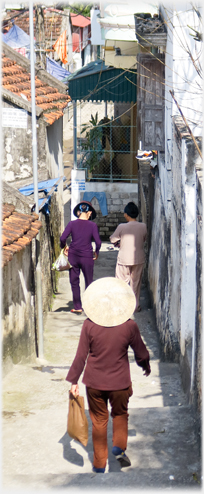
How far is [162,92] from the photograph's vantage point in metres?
9.64

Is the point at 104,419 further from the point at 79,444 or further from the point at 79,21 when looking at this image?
the point at 79,21

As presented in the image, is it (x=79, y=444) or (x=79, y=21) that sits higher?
(x=79, y=21)

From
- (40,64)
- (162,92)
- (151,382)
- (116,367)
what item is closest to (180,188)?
(151,382)

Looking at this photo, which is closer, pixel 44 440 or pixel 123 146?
pixel 44 440

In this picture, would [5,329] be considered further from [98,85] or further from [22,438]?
[98,85]

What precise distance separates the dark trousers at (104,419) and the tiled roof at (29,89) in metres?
6.87

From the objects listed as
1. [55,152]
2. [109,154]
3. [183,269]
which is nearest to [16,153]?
[55,152]

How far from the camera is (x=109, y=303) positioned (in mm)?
4309

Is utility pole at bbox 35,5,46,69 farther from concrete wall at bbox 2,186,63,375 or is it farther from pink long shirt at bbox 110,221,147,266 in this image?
pink long shirt at bbox 110,221,147,266

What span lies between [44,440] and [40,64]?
36.0ft

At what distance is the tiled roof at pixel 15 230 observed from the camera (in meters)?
6.18

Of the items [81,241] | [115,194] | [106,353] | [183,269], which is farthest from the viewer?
[115,194]

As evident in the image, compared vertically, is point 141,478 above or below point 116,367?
below

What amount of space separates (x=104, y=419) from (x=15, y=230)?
3.01m
